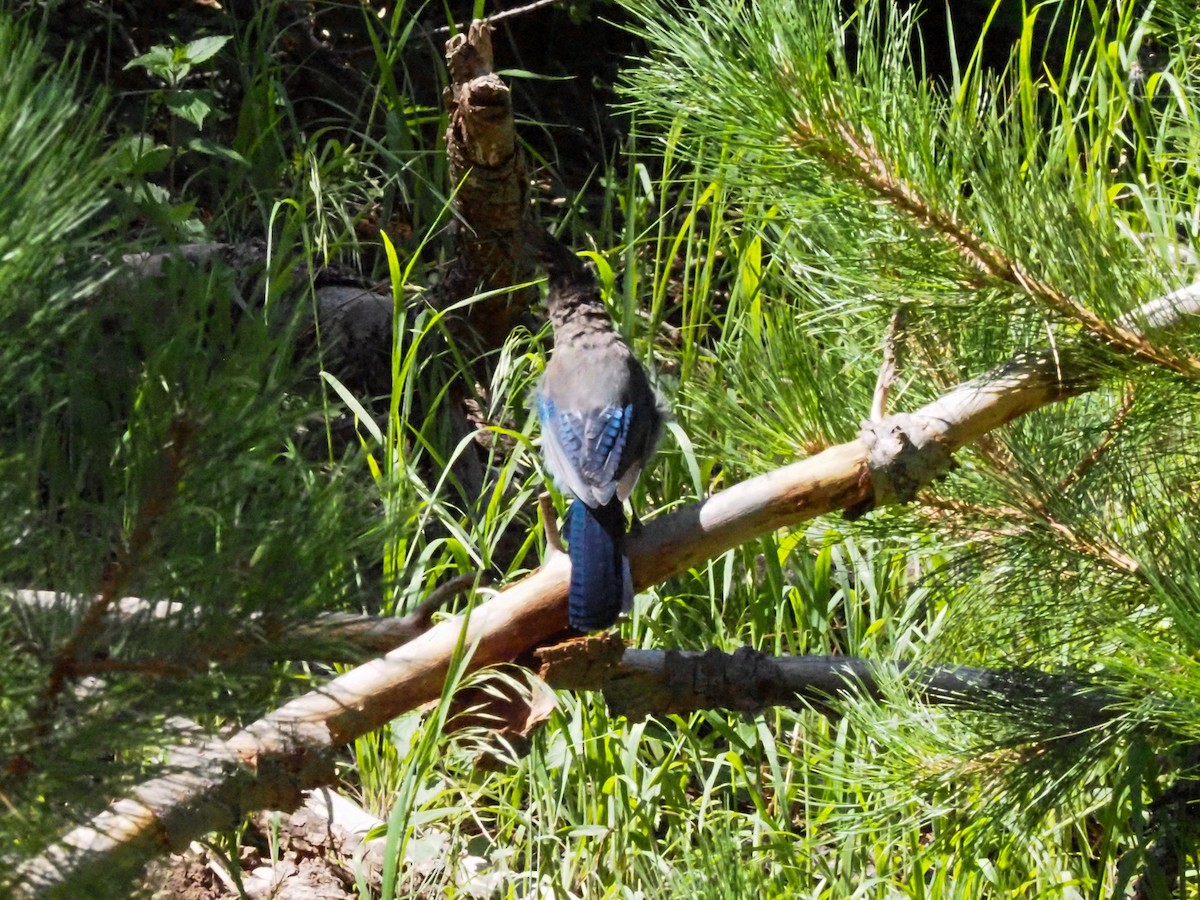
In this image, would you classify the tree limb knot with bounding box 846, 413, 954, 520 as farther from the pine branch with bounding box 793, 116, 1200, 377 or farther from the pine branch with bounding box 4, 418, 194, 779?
the pine branch with bounding box 4, 418, 194, 779

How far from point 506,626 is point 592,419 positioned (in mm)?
778

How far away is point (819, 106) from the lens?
1369mm

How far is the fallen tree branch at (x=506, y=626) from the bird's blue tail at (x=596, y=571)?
0.13 ft

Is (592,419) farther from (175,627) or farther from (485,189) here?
(175,627)

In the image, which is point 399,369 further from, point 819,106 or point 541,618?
point 819,106

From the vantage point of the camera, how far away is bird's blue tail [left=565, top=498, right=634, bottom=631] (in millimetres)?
1864

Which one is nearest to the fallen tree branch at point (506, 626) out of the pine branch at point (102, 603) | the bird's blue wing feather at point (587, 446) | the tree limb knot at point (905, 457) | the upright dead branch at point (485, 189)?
the tree limb knot at point (905, 457)

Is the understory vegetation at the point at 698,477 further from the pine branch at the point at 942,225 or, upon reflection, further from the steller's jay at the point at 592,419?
the steller's jay at the point at 592,419

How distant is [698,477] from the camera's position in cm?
267

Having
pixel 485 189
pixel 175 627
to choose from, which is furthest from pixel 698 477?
pixel 175 627

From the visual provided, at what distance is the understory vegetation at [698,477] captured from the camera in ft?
2.84

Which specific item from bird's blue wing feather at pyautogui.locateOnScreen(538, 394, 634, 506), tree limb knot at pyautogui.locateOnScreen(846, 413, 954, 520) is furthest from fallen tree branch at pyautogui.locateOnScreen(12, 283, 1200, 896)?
bird's blue wing feather at pyautogui.locateOnScreen(538, 394, 634, 506)

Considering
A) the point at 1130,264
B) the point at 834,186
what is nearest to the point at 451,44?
the point at 834,186

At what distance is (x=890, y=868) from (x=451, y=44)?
207 cm
